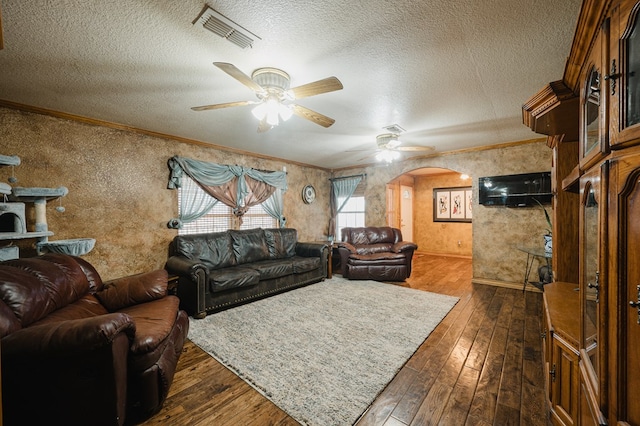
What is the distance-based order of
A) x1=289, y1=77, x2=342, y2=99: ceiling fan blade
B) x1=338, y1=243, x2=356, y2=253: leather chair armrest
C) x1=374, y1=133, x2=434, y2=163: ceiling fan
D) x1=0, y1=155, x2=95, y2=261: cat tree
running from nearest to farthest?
1. x1=289, y1=77, x2=342, y2=99: ceiling fan blade
2. x1=0, y1=155, x2=95, y2=261: cat tree
3. x1=374, y1=133, x2=434, y2=163: ceiling fan
4. x1=338, y1=243, x2=356, y2=253: leather chair armrest

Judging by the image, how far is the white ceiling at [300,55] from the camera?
4.95 ft

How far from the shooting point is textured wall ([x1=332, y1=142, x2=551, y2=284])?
4227mm

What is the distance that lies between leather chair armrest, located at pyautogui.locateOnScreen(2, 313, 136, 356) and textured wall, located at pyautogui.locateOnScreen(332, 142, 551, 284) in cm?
525

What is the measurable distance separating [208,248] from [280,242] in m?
1.34

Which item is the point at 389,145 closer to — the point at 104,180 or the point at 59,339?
the point at 59,339

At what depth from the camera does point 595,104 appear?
3.65ft

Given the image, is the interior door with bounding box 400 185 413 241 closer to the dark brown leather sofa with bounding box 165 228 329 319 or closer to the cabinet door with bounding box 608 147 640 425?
the dark brown leather sofa with bounding box 165 228 329 319

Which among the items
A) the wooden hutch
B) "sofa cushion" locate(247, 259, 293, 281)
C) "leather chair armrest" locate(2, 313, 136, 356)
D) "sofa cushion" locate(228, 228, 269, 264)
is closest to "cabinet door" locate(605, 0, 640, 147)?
the wooden hutch

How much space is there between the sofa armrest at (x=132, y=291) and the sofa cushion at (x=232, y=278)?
0.78 m

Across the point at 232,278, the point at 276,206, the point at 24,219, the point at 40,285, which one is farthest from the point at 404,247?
the point at 24,219

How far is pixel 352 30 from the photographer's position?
1.65m

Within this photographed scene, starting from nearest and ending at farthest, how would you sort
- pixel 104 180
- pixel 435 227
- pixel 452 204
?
1. pixel 104 180
2. pixel 452 204
3. pixel 435 227

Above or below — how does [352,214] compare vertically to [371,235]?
above

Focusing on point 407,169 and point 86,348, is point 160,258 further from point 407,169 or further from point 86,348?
point 407,169
